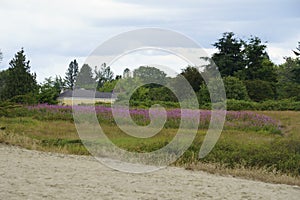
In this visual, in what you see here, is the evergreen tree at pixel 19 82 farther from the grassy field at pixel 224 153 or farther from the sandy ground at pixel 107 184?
the sandy ground at pixel 107 184

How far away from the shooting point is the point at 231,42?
45406mm

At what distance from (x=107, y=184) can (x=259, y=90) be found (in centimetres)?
3481

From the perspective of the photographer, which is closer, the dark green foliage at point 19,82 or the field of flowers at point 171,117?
the field of flowers at point 171,117

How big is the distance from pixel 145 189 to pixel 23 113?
1770cm

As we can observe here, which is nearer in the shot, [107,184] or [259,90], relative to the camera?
[107,184]

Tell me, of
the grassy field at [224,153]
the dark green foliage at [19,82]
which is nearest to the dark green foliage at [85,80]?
the grassy field at [224,153]

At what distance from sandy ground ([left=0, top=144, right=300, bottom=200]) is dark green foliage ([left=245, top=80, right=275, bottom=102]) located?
3148 centimetres

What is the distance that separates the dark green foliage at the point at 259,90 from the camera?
3988 cm

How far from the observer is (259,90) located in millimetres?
40500

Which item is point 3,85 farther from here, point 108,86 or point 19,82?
point 108,86

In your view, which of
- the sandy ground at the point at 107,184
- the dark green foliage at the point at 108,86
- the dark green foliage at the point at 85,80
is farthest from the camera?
the dark green foliage at the point at 108,86

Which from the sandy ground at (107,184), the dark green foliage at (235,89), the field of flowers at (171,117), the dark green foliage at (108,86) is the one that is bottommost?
the sandy ground at (107,184)

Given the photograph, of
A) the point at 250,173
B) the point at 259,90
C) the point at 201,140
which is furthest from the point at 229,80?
the point at 250,173

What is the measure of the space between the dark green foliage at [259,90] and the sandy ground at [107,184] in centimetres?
3148
